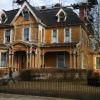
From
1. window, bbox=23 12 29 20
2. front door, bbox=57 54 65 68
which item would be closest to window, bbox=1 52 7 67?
window, bbox=23 12 29 20

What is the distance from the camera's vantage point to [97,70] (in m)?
48.7

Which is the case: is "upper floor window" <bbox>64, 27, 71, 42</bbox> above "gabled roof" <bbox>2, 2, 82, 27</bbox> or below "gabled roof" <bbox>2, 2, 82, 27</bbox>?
below

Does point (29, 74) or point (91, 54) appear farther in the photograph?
point (91, 54)

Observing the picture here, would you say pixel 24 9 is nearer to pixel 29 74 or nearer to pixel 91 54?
pixel 29 74

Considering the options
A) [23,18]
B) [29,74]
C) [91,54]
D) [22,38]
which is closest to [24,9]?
[23,18]

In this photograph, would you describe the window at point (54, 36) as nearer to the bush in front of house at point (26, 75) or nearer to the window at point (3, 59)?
the window at point (3, 59)

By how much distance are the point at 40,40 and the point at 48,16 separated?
195 inches

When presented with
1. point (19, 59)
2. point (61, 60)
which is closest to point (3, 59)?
point (19, 59)

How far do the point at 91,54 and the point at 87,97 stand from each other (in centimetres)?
3425

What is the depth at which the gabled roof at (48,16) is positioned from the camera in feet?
140

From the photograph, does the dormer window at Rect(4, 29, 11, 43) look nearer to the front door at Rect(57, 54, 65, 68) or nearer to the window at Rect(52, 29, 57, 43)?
the window at Rect(52, 29, 57, 43)

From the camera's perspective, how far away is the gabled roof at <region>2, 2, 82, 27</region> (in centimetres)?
4281

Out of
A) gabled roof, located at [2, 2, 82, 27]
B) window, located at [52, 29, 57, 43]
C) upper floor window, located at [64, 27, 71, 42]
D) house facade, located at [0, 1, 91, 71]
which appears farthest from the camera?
window, located at [52, 29, 57, 43]

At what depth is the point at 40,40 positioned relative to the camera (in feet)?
141
